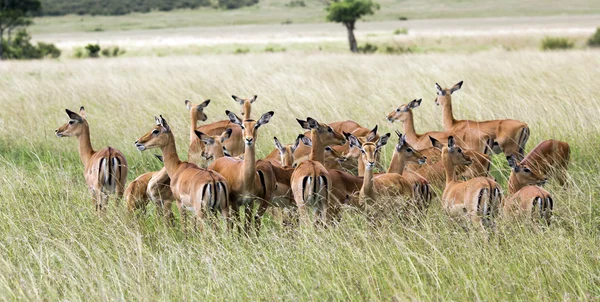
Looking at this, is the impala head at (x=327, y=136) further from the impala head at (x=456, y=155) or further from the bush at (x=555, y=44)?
the bush at (x=555, y=44)

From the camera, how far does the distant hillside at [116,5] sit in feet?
319

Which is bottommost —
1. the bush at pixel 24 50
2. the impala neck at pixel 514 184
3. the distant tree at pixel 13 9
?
the bush at pixel 24 50

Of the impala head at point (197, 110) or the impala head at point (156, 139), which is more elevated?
the impala head at point (156, 139)

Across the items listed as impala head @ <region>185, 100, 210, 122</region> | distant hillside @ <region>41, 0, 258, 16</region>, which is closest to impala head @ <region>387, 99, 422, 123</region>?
impala head @ <region>185, 100, 210, 122</region>

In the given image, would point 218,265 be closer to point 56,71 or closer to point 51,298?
point 51,298

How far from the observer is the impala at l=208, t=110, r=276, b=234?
591cm

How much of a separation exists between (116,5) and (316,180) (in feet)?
320

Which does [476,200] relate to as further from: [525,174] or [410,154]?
[410,154]

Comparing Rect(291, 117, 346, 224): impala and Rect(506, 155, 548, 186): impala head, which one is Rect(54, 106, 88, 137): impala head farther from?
Rect(506, 155, 548, 186): impala head

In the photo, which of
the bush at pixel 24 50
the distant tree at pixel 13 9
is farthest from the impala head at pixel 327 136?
the distant tree at pixel 13 9

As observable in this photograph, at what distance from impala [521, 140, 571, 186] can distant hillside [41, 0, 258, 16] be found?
93.7 metres

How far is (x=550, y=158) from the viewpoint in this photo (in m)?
7.06

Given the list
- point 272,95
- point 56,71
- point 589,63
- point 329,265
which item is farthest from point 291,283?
point 56,71

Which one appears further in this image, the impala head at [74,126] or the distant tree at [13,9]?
the distant tree at [13,9]
